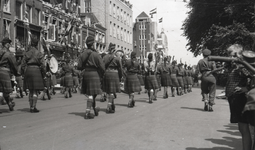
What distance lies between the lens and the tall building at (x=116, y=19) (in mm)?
54531

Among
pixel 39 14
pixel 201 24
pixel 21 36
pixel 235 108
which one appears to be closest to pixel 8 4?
pixel 21 36

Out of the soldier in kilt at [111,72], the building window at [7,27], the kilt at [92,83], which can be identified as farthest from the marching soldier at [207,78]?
the building window at [7,27]

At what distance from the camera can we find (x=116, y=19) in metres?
59.0

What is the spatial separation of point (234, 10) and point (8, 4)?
65.9 ft

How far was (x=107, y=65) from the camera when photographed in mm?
9992

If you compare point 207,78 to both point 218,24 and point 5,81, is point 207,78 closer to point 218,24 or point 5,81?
point 5,81

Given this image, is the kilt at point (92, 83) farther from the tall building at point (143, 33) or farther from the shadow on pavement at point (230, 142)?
the tall building at point (143, 33)

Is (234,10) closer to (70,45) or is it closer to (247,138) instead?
(70,45)

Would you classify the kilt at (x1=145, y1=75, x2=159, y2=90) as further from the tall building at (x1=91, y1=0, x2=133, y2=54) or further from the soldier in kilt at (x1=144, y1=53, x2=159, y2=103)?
the tall building at (x1=91, y1=0, x2=133, y2=54)

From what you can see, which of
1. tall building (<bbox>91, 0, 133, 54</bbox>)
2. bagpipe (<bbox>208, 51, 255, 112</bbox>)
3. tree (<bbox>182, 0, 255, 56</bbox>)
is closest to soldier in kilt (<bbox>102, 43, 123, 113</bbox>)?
bagpipe (<bbox>208, 51, 255, 112</bbox>)

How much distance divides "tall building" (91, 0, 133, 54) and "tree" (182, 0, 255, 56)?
1983cm

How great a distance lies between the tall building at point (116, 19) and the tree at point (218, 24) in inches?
781

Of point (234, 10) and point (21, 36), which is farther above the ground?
point (234, 10)

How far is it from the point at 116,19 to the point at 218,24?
28451mm
